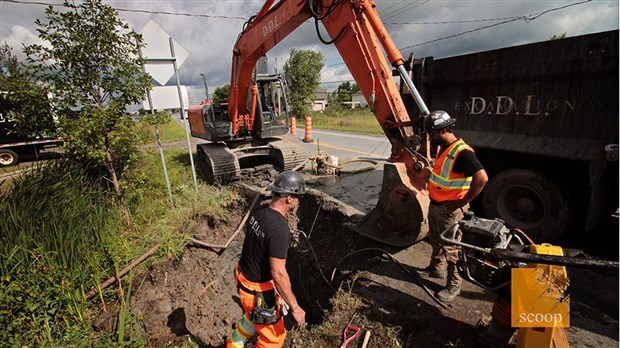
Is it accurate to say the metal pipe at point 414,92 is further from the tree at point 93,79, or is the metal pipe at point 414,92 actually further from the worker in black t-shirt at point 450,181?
the tree at point 93,79

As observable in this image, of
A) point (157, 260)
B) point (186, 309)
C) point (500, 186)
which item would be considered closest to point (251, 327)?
point (186, 309)

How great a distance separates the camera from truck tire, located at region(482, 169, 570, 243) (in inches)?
154

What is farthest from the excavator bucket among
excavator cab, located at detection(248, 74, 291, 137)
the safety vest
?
excavator cab, located at detection(248, 74, 291, 137)

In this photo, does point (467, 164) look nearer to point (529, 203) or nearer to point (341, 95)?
point (529, 203)

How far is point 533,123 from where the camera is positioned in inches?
157

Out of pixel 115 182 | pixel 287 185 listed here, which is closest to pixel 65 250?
pixel 115 182

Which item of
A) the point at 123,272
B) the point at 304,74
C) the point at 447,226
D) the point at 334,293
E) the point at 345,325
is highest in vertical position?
the point at 304,74

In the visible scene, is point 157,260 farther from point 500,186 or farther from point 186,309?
point 500,186

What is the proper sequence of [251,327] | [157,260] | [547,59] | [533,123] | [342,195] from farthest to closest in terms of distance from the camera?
1. [342,195]
2. [157,260]
3. [533,123]
4. [547,59]
5. [251,327]

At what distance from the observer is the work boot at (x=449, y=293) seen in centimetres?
325

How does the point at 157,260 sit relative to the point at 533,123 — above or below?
below

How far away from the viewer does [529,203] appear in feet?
13.7

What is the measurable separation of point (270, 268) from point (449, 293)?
1.96 meters

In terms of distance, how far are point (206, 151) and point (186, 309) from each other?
177 inches
